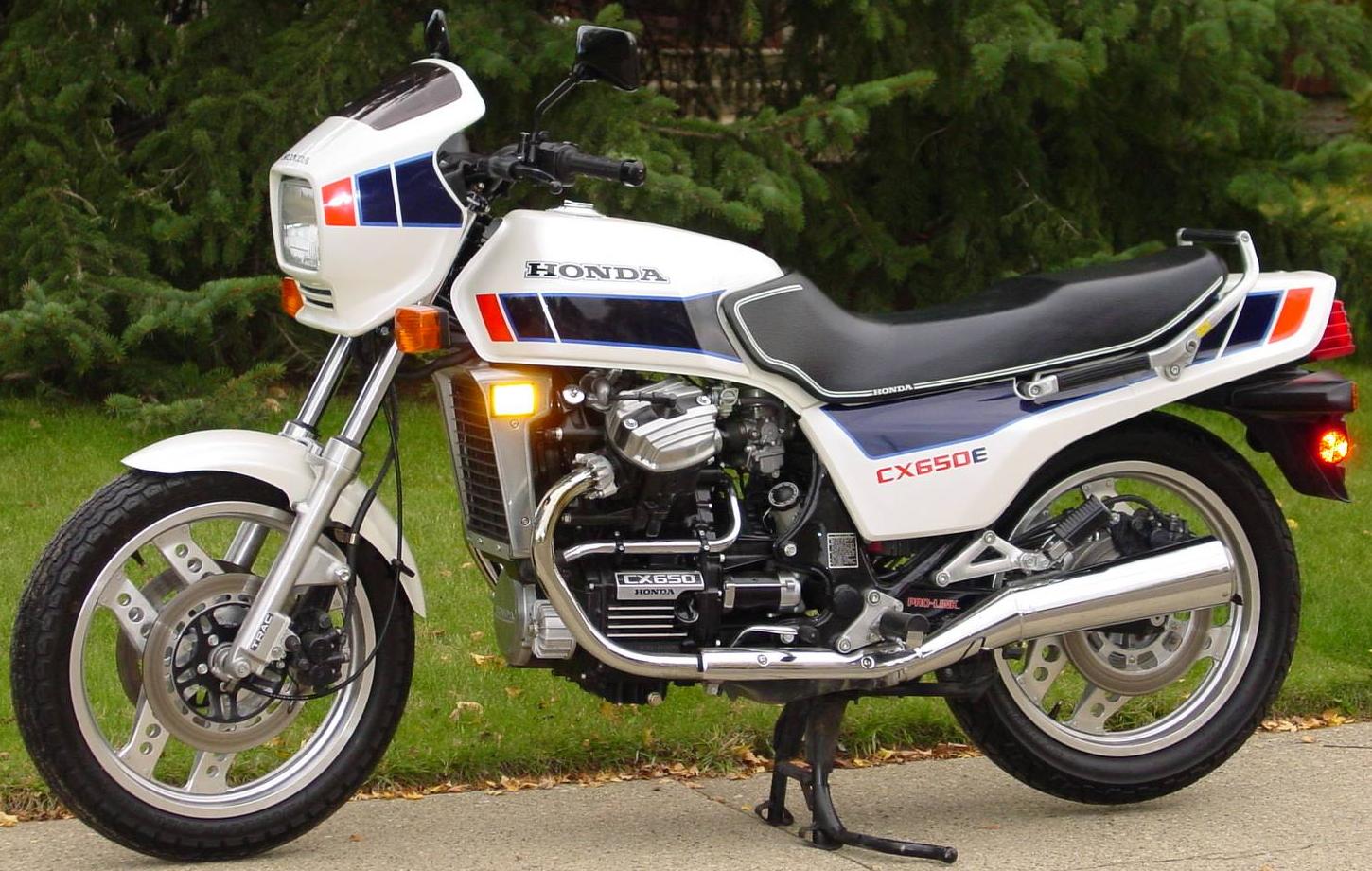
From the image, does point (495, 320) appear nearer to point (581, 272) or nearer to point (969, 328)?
point (581, 272)

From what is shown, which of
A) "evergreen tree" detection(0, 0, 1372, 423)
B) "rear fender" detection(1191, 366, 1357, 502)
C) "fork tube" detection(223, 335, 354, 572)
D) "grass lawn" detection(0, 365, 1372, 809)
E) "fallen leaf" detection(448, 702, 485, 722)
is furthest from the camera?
"evergreen tree" detection(0, 0, 1372, 423)

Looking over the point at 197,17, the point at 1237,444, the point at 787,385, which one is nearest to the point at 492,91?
the point at 197,17

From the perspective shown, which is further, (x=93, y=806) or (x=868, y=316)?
(x=868, y=316)

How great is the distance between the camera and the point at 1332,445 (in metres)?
4.37

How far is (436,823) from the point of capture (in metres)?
4.32

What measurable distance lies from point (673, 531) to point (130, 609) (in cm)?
115

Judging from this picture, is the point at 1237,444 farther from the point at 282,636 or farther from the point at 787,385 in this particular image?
the point at 282,636

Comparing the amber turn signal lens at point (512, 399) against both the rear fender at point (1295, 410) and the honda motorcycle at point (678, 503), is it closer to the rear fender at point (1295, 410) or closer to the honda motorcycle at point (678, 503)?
the honda motorcycle at point (678, 503)

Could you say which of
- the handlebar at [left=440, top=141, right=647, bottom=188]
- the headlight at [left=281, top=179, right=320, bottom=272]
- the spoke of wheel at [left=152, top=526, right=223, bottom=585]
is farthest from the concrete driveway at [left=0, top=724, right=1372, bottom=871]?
the handlebar at [left=440, top=141, right=647, bottom=188]

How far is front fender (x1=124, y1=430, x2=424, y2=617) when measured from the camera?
12.6ft

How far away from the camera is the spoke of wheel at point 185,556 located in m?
3.87

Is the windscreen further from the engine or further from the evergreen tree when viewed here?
the evergreen tree

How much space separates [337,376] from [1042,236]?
514cm

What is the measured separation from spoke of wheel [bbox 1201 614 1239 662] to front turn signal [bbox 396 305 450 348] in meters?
2.02
